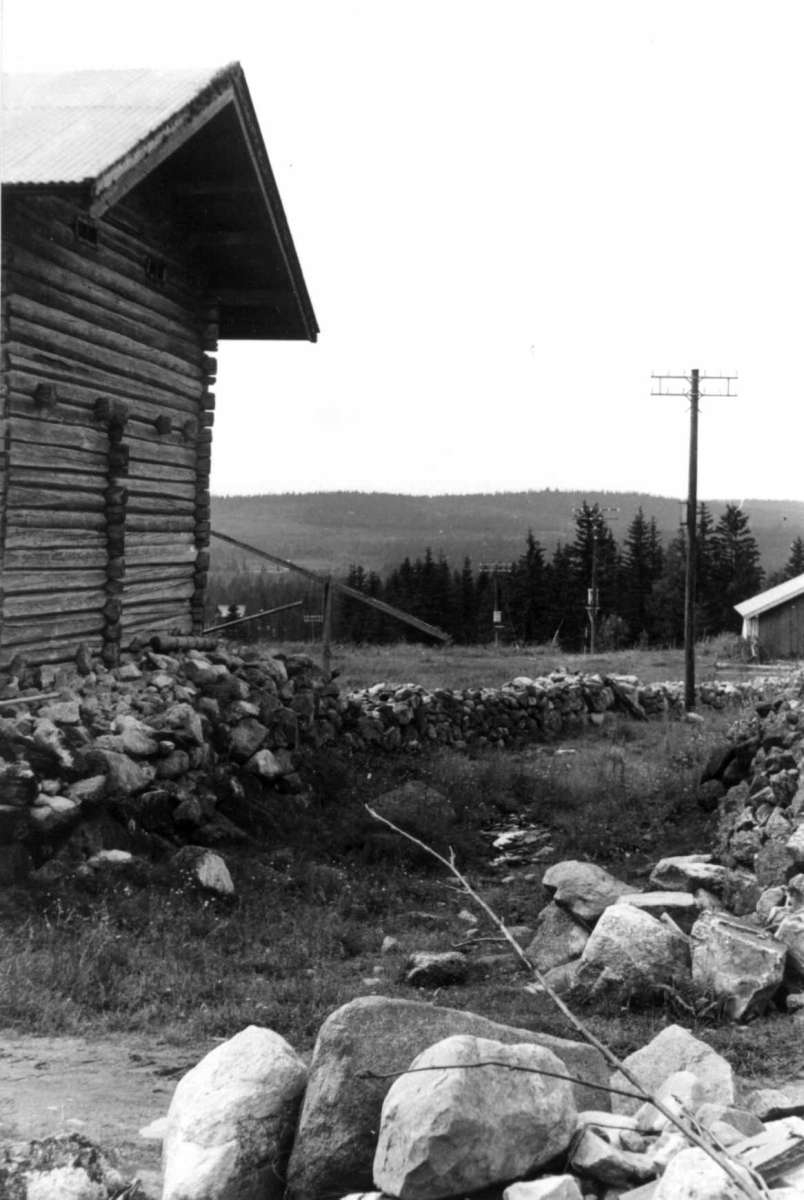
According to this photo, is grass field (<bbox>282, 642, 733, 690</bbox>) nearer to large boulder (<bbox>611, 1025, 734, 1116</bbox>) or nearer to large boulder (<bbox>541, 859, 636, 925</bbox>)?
large boulder (<bbox>541, 859, 636, 925</bbox>)

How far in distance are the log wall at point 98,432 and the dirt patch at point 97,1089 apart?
5.07m

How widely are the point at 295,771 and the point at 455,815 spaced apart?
1.91 m

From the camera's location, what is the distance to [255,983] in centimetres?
766

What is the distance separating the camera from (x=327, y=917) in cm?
936

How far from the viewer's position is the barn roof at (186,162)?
34.6ft

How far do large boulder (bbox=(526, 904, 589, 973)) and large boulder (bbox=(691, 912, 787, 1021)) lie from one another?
1.06 meters

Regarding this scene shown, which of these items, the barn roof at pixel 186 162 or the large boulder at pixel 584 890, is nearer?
the large boulder at pixel 584 890

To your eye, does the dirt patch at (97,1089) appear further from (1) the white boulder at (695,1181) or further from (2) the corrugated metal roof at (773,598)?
(2) the corrugated metal roof at (773,598)

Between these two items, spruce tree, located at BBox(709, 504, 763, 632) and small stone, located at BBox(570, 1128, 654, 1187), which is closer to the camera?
small stone, located at BBox(570, 1128, 654, 1187)

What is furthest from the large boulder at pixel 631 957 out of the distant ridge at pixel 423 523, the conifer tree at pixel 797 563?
the distant ridge at pixel 423 523

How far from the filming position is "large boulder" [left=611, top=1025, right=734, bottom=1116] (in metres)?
5.35

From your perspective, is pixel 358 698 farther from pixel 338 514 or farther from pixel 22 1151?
pixel 338 514

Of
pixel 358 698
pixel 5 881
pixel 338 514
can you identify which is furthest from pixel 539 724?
pixel 338 514

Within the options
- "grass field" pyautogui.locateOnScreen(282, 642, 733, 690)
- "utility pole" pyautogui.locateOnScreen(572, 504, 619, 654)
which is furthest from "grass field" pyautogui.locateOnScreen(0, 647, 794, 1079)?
"utility pole" pyautogui.locateOnScreen(572, 504, 619, 654)
